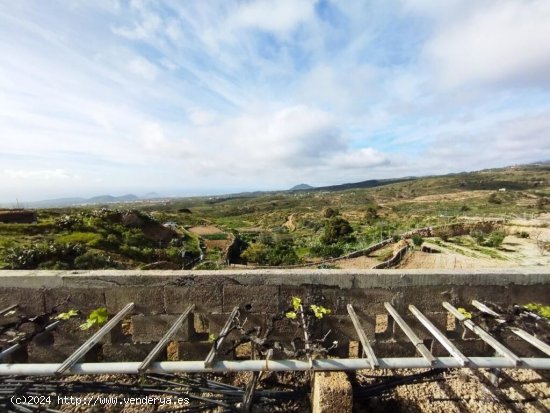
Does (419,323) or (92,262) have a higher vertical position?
(419,323)

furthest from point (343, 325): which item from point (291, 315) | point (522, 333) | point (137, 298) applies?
point (137, 298)

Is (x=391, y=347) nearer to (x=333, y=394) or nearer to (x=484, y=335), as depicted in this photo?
(x=484, y=335)

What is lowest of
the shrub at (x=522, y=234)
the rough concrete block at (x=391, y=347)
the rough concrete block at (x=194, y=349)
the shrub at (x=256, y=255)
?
the shrub at (x=256, y=255)

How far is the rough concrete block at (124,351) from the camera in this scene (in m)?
3.59

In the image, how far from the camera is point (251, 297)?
140 inches

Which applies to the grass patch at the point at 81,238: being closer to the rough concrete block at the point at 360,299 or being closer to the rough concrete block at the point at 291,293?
the rough concrete block at the point at 291,293

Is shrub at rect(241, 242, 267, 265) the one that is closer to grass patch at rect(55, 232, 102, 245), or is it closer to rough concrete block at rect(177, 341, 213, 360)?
grass patch at rect(55, 232, 102, 245)

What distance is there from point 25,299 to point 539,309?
5.68m

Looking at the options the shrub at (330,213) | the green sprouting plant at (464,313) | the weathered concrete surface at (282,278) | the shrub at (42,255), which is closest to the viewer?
the green sprouting plant at (464,313)

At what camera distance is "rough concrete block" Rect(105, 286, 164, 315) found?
11.6ft

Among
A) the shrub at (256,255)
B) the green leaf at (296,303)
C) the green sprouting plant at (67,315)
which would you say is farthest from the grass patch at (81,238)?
the green leaf at (296,303)

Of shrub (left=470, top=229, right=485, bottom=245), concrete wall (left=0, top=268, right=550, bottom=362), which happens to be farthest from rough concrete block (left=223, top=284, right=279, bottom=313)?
shrub (left=470, top=229, right=485, bottom=245)

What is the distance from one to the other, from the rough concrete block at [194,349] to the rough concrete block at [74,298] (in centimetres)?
101

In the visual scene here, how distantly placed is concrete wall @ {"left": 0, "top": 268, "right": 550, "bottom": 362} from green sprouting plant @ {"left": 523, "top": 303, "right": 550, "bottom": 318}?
0.33ft
